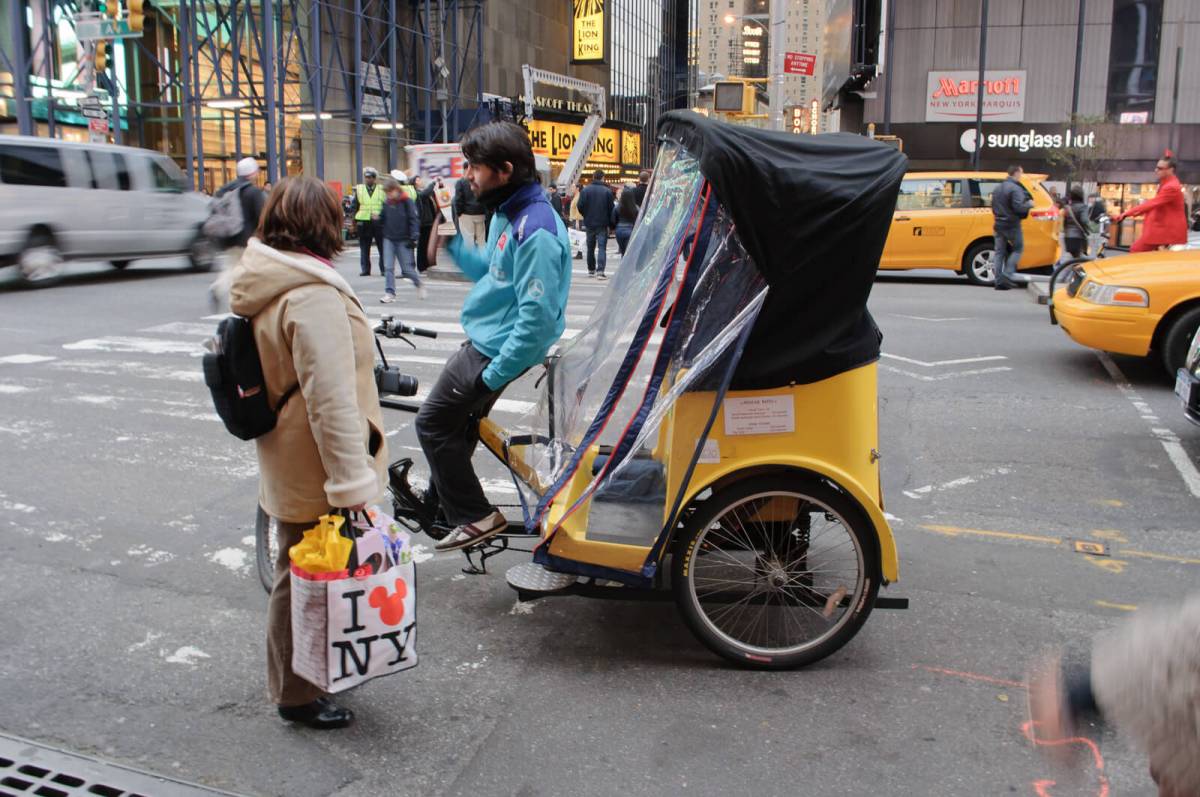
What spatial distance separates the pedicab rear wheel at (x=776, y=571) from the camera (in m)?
3.74

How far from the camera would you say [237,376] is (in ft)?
10.3

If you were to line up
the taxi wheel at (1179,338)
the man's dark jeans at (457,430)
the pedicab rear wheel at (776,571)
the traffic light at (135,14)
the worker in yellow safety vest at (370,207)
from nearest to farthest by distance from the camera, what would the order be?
the pedicab rear wheel at (776,571)
the man's dark jeans at (457,430)
the taxi wheel at (1179,338)
the worker in yellow safety vest at (370,207)
the traffic light at (135,14)

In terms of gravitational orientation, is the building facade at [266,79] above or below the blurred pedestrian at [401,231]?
above

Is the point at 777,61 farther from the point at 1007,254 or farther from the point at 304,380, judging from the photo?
the point at 304,380

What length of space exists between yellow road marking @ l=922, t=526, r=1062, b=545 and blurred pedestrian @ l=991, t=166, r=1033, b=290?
11.4 m

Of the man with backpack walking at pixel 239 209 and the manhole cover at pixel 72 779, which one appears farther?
the man with backpack walking at pixel 239 209

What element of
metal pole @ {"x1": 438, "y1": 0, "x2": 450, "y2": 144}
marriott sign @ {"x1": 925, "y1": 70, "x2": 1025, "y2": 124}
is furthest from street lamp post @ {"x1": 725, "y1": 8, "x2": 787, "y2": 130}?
marriott sign @ {"x1": 925, "y1": 70, "x2": 1025, "y2": 124}

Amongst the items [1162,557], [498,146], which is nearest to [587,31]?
[1162,557]

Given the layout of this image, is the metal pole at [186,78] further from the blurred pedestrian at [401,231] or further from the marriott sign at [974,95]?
the marriott sign at [974,95]

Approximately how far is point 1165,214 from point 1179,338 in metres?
4.75

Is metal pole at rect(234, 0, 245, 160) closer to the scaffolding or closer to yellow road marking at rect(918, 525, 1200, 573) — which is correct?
the scaffolding

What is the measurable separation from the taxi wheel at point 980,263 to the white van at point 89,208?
13090 mm

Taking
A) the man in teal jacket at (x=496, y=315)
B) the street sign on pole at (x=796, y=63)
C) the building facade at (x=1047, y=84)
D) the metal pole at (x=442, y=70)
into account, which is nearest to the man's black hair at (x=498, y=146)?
the man in teal jacket at (x=496, y=315)

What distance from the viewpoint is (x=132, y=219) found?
16906 millimetres
